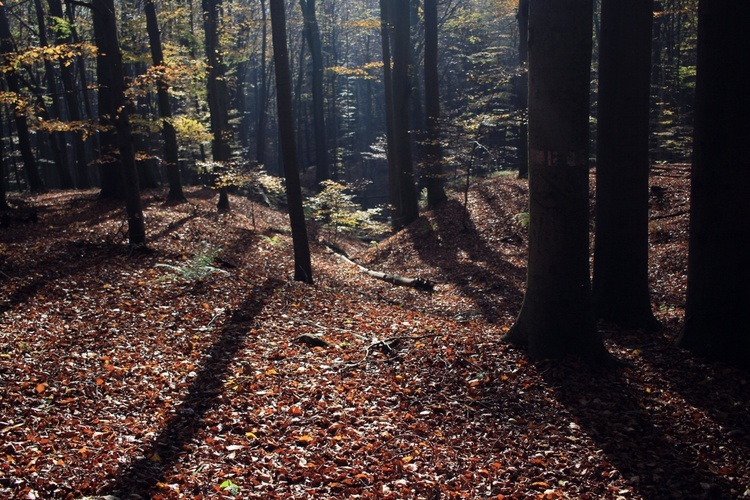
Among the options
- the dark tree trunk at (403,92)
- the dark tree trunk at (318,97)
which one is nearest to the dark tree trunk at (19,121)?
the dark tree trunk at (403,92)

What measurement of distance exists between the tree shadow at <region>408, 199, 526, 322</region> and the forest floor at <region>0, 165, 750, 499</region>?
1048 mm

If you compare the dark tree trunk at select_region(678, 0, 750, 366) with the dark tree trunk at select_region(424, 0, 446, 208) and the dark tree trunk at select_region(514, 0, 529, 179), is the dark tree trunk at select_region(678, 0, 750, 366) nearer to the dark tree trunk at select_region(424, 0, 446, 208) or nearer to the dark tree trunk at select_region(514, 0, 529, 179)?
the dark tree trunk at select_region(514, 0, 529, 179)

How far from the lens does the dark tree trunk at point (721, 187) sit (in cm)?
580

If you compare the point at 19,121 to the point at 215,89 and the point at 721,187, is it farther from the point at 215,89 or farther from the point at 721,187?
the point at 721,187

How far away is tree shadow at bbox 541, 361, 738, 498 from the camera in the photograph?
4.25m

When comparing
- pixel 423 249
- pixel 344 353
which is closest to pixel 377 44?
pixel 423 249

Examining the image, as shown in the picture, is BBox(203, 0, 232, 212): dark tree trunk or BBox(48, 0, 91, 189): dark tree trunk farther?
BBox(48, 0, 91, 189): dark tree trunk

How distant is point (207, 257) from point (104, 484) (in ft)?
22.2

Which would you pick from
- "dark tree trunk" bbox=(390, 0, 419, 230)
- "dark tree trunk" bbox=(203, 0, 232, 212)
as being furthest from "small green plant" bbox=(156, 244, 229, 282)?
"dark tree trunk" bbox=(390, 0, 419, 230)

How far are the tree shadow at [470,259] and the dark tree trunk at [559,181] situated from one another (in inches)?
129

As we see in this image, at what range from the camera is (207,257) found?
34.3 ft

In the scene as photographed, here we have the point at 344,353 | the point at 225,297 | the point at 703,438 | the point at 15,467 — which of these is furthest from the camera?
the point at 225,297

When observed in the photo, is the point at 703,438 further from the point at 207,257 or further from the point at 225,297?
the point at 207,257

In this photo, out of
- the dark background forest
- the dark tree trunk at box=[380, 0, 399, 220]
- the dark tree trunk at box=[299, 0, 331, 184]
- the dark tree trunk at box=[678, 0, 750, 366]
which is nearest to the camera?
the dark background forest
